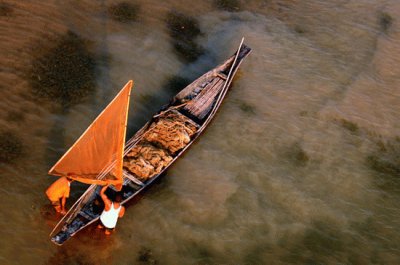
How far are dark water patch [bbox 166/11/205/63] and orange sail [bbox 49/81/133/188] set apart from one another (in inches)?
244

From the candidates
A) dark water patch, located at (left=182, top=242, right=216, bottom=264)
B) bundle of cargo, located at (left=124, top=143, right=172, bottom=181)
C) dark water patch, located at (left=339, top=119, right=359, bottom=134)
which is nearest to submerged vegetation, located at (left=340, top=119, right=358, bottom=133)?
dark water patch, located at (left=339, top=119, right=359, bottom=134)

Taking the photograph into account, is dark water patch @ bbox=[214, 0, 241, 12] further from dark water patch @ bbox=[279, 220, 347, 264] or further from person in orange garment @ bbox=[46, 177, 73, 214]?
person in orange garment @ bbox=[46, 177, 73, 214]

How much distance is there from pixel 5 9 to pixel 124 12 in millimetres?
4332

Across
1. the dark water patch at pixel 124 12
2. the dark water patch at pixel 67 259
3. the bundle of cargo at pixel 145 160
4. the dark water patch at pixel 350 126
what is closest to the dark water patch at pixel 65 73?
the dark water patch at pixel 124 12

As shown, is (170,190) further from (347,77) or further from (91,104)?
(347,77)

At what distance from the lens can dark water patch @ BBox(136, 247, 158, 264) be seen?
29.6 feet

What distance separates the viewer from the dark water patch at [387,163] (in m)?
11.9

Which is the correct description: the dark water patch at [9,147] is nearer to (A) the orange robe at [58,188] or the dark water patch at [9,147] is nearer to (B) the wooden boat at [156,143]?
(A) the orange robe at [58,188]

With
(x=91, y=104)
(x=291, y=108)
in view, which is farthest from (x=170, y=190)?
(x=291, y=108)

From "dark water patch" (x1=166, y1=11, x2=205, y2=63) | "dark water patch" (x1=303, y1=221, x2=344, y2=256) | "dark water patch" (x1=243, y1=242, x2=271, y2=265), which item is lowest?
"dark water patch" (x1=243, y1=242, x2=271, y2=265)

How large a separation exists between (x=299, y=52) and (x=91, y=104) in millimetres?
8888

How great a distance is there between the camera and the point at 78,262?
28.4 ft

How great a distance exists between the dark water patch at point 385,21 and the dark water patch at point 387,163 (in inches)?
260

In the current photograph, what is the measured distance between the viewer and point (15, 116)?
36.0 feet
